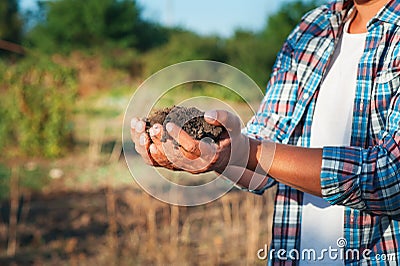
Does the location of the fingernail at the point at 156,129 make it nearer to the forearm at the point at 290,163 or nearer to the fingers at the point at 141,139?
the fingers at the point at 141,139

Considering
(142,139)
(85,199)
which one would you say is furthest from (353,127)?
(85,199)

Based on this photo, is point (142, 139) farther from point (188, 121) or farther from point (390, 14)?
point (390, 14)

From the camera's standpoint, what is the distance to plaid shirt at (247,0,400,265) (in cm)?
111

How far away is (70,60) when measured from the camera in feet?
68.3

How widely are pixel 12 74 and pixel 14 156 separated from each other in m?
1.05

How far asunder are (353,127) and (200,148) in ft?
1.34

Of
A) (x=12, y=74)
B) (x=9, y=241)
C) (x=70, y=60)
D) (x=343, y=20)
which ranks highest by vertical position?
(x=70, y=60)

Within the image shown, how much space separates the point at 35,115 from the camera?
7.09 m

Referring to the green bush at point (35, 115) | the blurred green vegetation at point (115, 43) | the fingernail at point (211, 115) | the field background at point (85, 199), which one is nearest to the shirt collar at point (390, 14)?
the field background at point (85, 199)

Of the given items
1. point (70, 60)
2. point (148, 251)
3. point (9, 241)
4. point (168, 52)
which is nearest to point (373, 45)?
point (148, 251)

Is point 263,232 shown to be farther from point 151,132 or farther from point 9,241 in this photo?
point 151,132

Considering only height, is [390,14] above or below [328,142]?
above

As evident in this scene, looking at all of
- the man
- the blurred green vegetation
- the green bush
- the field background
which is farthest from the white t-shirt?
the blurred green vegetation

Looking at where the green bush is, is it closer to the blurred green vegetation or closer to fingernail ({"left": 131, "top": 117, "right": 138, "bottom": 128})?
the blurred green vegetation
